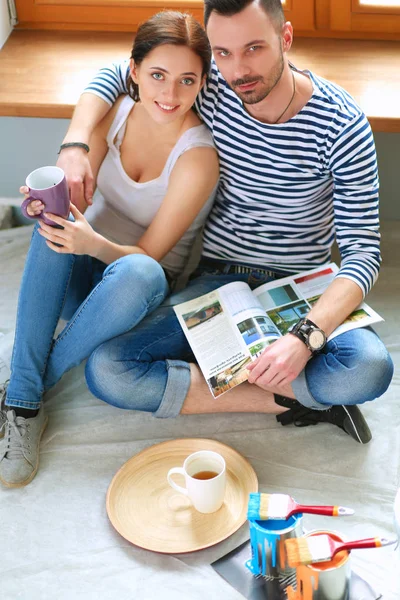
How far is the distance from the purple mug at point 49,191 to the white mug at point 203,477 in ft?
1.74

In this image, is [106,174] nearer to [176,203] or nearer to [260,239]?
[176,203]

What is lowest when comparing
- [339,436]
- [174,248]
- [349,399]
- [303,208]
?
[339,436]

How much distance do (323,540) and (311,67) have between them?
133 centimetres

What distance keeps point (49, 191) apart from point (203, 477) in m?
0.61

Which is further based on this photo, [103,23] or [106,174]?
[103,23]

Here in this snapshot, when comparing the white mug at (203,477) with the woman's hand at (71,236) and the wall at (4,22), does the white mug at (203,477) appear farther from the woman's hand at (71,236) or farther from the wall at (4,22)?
the wall at (4,22)

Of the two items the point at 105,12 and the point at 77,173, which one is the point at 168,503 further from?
the point at 105,12

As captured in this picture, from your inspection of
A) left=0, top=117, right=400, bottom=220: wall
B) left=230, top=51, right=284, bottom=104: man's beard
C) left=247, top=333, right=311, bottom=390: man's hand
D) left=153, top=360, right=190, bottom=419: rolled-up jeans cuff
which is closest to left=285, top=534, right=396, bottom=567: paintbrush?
left=247, top=333, right=311, bottom=390: man's hand

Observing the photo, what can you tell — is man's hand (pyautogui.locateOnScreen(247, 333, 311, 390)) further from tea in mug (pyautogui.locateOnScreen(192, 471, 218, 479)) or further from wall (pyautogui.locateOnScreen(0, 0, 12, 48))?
wall (pyautogui.locateOnScreen(0, 0, 12, 48))

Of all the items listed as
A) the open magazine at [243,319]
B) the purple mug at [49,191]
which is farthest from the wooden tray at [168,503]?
the purple mug at [49,191]

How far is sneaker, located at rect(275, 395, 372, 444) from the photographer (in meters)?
1.71

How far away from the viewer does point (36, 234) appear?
1.66 meters

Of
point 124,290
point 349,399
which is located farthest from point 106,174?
point 349,399

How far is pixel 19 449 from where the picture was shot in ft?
5.49
